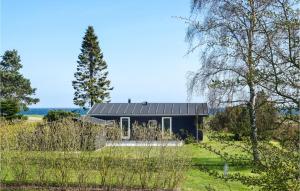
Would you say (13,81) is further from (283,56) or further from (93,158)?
(283,56)

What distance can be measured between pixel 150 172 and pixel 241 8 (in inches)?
299

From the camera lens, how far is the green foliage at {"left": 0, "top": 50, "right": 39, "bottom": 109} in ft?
148

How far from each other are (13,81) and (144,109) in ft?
61.8

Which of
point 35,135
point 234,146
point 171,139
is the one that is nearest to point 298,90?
point 234,146

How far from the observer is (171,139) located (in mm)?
10977

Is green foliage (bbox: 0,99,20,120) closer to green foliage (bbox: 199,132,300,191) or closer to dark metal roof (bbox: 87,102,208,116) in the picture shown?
dark metal roof (bbox: 87,102,208,116)

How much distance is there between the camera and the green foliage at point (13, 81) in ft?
148

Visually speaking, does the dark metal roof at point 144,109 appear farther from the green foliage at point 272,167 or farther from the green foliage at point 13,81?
the green foliage at point 272,167

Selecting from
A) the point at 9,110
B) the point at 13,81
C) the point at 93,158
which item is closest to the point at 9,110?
the point at 9,110

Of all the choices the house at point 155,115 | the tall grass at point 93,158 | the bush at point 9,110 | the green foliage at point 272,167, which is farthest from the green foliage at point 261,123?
the bush at point 9,110

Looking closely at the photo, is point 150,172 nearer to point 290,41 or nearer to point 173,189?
point 173,189

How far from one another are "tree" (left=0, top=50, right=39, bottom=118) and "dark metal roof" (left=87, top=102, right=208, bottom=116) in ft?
50.2

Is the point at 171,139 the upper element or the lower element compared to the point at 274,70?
lower

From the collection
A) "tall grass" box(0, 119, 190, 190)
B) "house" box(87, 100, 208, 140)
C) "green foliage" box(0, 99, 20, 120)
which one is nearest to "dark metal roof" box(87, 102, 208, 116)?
"house" box(87, 100, 208, 140)
